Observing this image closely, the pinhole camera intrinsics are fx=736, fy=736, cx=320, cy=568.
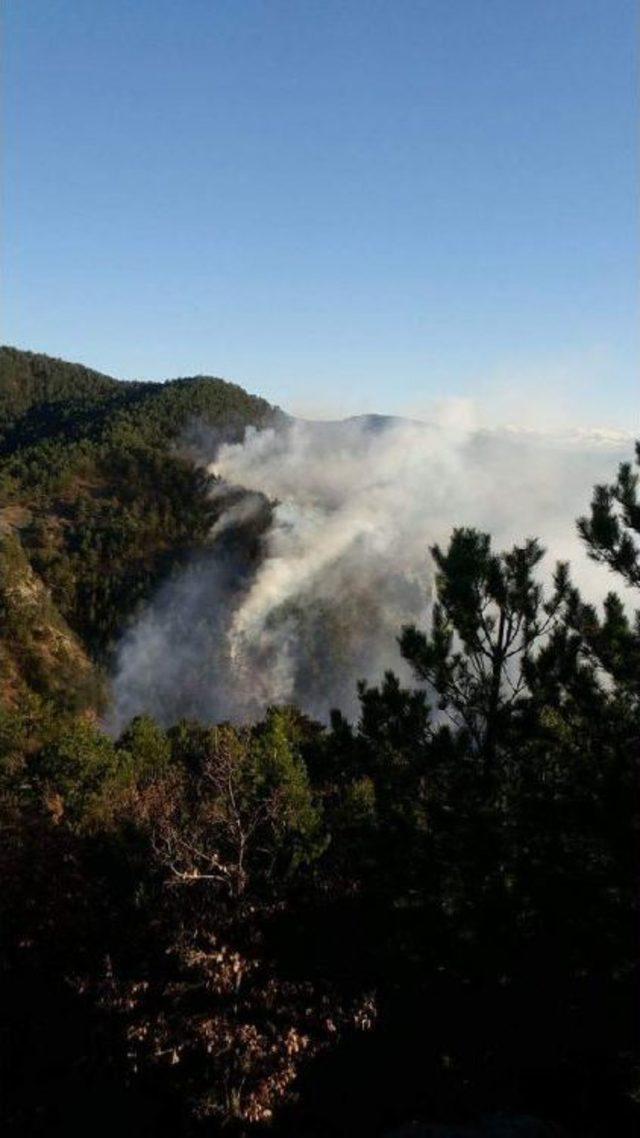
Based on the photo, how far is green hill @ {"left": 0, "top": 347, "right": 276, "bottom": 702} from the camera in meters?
92.8

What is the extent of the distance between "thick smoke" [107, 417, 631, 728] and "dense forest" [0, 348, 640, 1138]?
65.4m

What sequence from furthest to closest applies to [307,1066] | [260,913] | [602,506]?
[260,913] < [307,1066] < [602,506]

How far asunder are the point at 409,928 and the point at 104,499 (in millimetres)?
105017

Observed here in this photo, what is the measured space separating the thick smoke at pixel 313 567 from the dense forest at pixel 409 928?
65.4m

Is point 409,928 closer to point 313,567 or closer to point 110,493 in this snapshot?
point 313,567

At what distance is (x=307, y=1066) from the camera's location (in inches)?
468

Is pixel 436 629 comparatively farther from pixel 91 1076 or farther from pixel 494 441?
pixel 494 441

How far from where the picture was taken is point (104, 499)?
11031 centimetres

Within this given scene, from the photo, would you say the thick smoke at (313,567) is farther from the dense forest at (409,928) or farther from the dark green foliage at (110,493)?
the dense forest at (409,928)

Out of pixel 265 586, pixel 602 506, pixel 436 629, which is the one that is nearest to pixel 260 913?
pixel 436 629

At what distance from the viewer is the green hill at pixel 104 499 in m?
92.8

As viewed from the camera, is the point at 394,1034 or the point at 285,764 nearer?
the point at 394,1034

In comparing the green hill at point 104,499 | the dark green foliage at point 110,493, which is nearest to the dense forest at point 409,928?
the green hill at point 104,499

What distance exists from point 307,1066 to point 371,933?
3.19 metres
